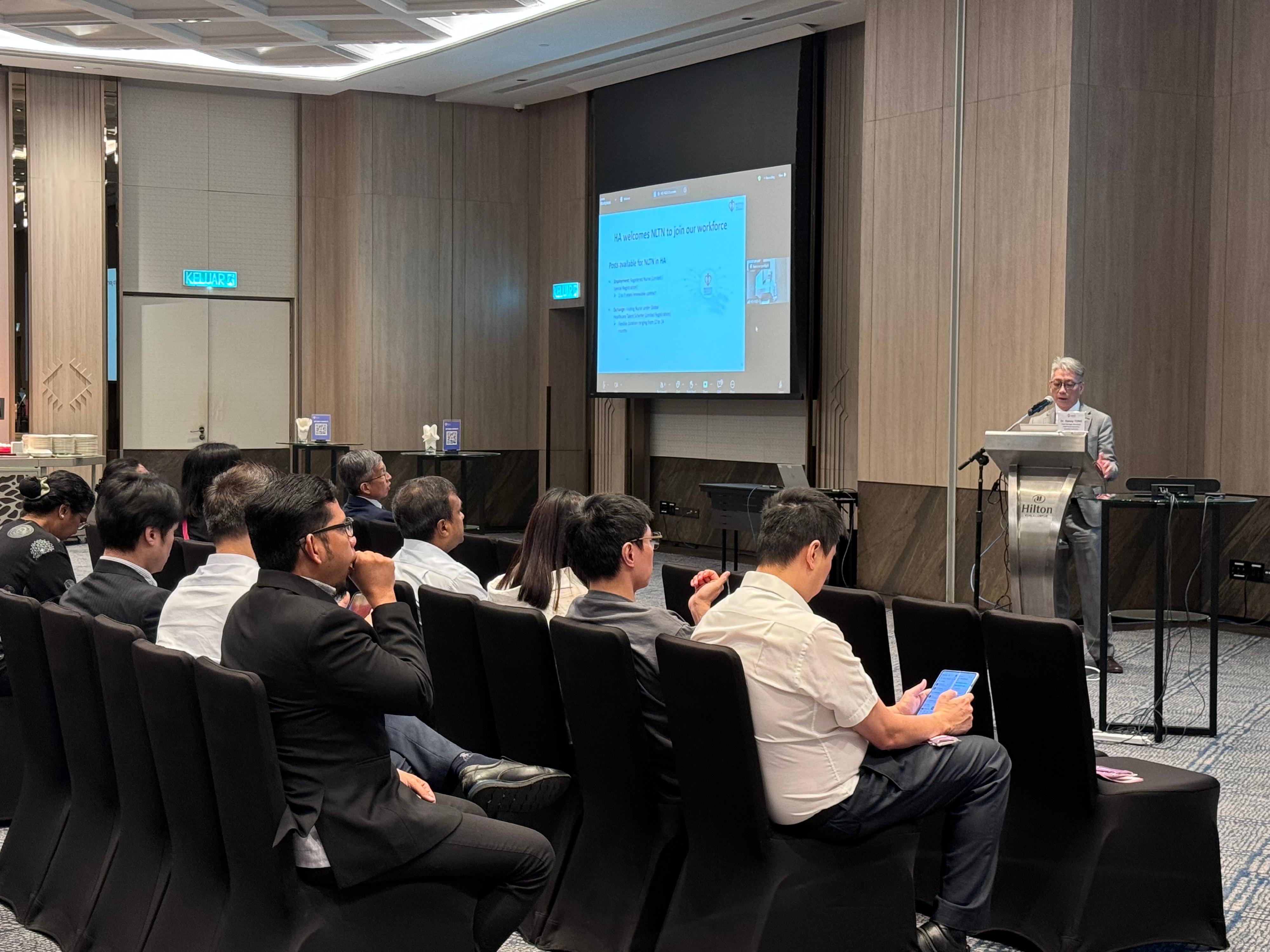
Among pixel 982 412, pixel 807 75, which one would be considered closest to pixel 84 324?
pixel 807 75

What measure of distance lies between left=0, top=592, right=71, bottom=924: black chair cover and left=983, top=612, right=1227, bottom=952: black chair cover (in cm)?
237

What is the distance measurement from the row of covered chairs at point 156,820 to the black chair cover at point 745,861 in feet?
1.68

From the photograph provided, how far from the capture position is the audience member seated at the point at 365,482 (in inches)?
236

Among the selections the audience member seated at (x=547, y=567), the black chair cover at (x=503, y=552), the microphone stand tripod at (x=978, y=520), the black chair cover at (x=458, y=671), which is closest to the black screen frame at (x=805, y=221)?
the microphone stand tripod at (x=978, y=520)

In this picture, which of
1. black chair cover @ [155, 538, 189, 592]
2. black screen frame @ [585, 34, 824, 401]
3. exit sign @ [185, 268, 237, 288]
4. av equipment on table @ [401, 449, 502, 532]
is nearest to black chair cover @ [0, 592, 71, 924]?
black chair cover @ [155, 538, 189, 592]

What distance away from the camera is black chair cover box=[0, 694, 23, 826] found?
4.10 meters

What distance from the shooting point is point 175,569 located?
5195 mm

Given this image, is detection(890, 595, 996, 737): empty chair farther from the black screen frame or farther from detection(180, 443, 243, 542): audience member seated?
the black screen frame

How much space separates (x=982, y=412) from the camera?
814cm

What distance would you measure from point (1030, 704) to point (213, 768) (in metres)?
1.83

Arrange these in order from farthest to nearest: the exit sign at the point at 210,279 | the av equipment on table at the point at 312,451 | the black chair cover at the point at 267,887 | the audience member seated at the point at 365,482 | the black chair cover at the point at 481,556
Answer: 1. the exit sign at the point at 210,279
2. the av equipment on table at the point at 312,451
3. the audience member seated at the point at 365,482
4. the black chair cover at the point at 481,556
5. the black chair cover at the point at 267,887

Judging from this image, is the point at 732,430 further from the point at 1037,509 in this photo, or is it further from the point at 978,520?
the point at 1037,509

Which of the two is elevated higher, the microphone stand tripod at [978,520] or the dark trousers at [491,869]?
the microphone stand tripod at [978,520]

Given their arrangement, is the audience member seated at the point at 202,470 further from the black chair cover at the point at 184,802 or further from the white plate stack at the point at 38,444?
the white plate stack at the point at 38,444
